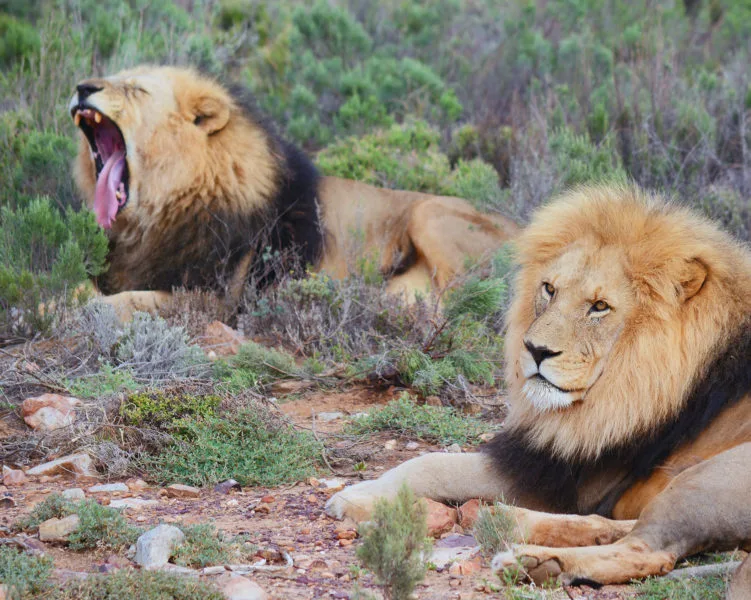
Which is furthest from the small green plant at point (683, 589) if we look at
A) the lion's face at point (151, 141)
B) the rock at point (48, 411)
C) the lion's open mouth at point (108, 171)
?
the lion's open mouth at point (108, 171)

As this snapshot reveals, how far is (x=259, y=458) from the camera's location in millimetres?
4375

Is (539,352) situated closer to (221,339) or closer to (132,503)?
(132,503)

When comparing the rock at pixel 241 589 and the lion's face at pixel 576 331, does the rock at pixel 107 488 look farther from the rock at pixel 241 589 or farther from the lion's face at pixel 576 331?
the lion's face at pixel 576 331

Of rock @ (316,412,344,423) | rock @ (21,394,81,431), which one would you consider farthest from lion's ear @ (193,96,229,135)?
rock @ (21,394,81,431)

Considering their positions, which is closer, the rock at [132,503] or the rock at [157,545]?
the rock at [157,545]

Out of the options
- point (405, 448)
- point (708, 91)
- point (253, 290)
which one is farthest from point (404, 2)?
point (405, 448)

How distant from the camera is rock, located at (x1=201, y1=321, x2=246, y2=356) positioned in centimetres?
655

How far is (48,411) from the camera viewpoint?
4.84 m

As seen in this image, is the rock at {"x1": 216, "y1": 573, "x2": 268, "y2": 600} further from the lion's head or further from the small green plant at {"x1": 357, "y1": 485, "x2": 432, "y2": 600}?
the lion's head

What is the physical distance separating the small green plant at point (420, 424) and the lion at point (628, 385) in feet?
3.70

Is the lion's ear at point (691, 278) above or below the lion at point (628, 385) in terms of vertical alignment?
above

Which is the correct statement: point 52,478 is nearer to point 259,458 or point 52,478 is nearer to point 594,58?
point 259,458

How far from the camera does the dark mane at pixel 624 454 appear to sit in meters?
3.58

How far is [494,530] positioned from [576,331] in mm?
694
